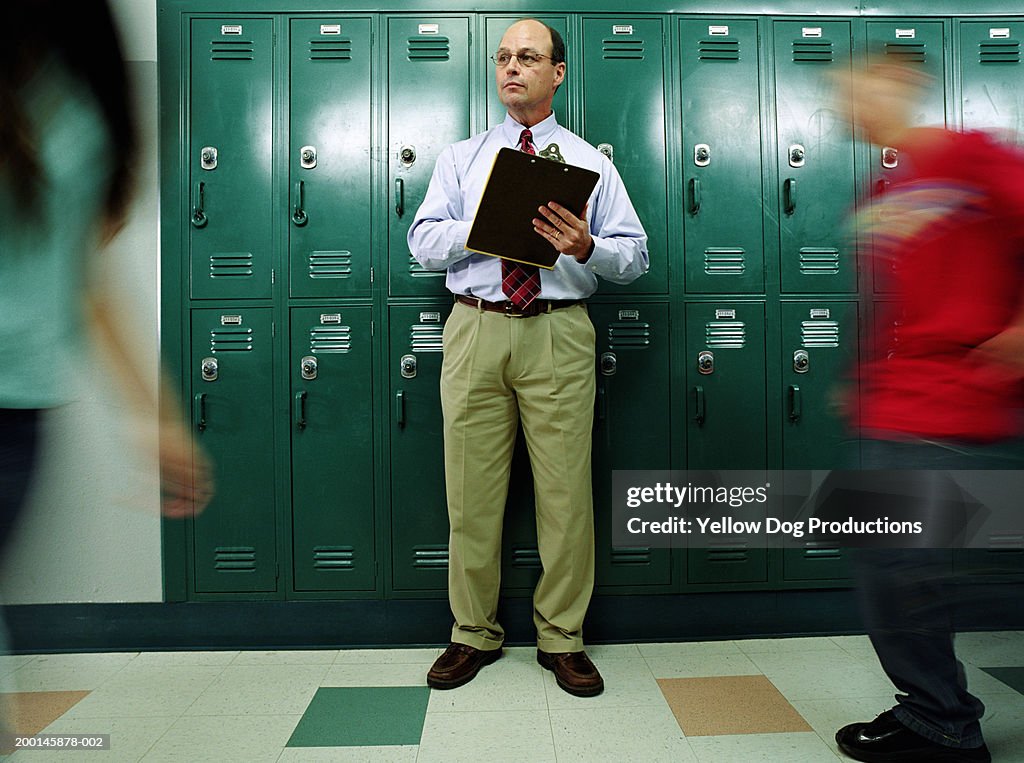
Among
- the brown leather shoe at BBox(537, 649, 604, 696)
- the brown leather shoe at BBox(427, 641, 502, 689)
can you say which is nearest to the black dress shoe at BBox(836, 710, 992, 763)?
the brown leather shoe at BBox(537, 649, 604, 696)

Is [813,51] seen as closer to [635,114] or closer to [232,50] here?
[635,114]

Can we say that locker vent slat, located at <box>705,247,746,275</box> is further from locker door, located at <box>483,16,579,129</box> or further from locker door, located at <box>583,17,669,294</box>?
locker door, located at <box>483,16,579,129</box>

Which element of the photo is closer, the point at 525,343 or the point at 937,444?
the point at 937,444

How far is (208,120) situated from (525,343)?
1.43 meters

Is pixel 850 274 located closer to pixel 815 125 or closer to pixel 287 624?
pixel 815 125

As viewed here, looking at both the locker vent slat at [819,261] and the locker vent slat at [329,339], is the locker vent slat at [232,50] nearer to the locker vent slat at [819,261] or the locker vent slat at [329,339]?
the locker vent slat at [329,339]

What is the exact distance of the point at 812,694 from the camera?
6.55 feet

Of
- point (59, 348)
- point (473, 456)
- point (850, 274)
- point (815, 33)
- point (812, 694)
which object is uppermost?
point (815, 33)

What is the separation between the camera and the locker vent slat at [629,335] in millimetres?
2488

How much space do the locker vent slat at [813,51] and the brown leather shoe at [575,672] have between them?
2235 mm

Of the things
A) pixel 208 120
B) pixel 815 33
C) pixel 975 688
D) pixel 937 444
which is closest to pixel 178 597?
pixel 208 120

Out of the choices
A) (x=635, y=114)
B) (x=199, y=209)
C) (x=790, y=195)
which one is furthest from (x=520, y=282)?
(x=199, y=209)

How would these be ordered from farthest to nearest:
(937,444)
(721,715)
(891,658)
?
(721,715), (891,658), (937,444)

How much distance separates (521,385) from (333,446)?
762 millimetres
